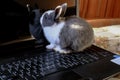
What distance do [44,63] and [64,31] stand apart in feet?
0.49

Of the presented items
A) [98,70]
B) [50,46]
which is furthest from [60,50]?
[98,70]

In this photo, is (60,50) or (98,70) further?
(60,50)

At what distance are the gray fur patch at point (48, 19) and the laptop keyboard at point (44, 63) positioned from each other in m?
0.11

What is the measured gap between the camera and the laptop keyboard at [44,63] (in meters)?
0.59

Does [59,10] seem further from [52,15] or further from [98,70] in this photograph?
[98,70]

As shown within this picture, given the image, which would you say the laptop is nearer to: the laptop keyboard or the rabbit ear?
the laptop keyboard

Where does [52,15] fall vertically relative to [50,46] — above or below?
above

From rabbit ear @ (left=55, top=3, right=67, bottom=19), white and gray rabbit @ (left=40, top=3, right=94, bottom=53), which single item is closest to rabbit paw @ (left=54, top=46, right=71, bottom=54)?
white and gray rabbit @ (left=40, top=3, right=94, bottom=53)

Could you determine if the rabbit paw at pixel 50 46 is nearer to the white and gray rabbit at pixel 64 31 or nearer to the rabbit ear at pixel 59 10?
the white and gray rabbit at pixel 64 31

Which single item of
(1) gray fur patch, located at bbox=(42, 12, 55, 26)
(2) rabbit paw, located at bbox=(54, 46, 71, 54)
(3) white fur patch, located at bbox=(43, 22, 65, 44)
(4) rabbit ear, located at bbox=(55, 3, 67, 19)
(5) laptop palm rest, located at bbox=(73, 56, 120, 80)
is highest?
(4) rabbit ear, located at bbox=(55, 3, 67, 19)

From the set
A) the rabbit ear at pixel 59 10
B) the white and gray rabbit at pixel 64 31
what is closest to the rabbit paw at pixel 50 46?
the white and gray rabbit at pixel 64 31

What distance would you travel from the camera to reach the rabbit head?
77 cm

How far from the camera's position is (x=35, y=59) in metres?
0.71

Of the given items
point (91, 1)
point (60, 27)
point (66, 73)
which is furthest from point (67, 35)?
point (91, 1)
